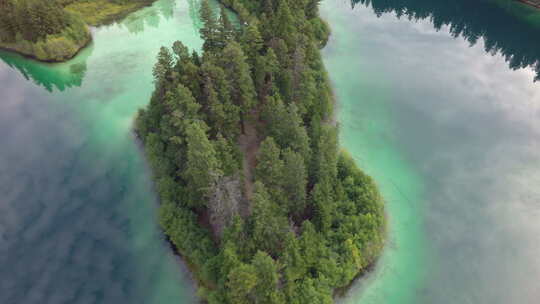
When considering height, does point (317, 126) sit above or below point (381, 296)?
above

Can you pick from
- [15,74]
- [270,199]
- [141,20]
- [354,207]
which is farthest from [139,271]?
[141,20]

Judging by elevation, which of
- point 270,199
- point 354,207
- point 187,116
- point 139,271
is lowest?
point 139,271

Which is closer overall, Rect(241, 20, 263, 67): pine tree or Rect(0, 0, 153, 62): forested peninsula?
Rect(241, 20, 263, 67): pine tree

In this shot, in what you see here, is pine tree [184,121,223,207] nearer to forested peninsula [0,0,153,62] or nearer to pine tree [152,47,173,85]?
pine tree [152,47,173,85]

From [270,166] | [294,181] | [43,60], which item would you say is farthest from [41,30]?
[294,181]

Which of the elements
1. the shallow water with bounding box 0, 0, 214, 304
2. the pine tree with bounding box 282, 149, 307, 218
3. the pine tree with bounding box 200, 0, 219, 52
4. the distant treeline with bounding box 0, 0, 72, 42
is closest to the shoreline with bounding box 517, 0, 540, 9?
the shallow water with bounding box 0, 0, 214, 304

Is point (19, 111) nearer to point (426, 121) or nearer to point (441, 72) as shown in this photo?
point (426, 121)

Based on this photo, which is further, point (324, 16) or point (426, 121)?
point (324, 16)

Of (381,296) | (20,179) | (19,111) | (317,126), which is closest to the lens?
(381,296)
